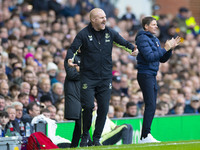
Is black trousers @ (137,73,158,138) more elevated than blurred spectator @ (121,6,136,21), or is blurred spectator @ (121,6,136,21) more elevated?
blurred spectator @ (121,6,136,21)

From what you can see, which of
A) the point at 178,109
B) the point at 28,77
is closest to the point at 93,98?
the point at 28,77

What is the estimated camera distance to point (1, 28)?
1666 cm

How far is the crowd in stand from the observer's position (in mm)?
13492

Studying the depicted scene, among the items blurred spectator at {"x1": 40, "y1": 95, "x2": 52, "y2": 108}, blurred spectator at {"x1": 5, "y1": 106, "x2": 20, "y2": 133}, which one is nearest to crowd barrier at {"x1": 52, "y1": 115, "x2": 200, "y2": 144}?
blurred spectator at {"x1": 40, "y1": 95, "x2": 52, "y2": 108}

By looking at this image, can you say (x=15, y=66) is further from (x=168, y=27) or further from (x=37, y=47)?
(x=168, y=27)

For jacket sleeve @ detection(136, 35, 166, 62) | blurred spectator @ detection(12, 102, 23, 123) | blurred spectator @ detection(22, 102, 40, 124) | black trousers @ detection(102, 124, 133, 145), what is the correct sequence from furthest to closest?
1. blurred spectator @ detection(22, 102, 40, 124)
2. blurred spectator @ detection(12, 102, 23, 123)
3. black trousers @ detection(102, 124, 133, 145)
4. jacket sleeve @ detection(136, 35, 166, 62)

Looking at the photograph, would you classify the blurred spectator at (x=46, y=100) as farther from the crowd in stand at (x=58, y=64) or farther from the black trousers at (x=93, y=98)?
the black trousers at (x=93, y=98)

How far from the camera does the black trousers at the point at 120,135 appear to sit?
38.9ft

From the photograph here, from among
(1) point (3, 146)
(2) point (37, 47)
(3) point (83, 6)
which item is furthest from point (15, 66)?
(3) point (83, 6)

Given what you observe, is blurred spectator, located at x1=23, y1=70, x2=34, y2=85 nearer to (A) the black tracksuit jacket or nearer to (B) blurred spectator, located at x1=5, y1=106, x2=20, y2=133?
(B) blurred spectator, located at x1=5, y1=106, x2=20, y2=133

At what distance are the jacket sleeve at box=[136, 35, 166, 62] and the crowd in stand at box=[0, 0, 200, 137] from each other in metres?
2.90

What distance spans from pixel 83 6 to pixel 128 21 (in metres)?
1.81

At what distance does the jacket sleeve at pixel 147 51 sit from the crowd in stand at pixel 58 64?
9.53 ft

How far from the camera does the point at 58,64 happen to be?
1597cm
